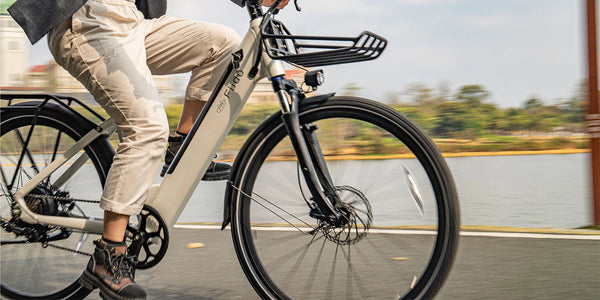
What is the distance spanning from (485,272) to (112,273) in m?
2.03

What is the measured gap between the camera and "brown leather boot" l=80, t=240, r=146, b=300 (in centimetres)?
286

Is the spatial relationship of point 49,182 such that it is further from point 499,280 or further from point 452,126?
point 452,126

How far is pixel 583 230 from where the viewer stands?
16.4 ft

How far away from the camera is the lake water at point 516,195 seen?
5617 millimetres

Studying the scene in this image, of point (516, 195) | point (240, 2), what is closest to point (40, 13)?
point (240, 2)

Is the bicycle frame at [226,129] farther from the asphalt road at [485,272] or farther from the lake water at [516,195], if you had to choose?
the lake water at [516,195]

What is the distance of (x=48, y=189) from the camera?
3254mm

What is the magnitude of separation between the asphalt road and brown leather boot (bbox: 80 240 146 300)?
1.92 ft

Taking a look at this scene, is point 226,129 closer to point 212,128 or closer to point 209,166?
point 212,128

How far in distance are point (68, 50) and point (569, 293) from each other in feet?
8.50

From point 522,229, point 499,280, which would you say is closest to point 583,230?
point 522,229

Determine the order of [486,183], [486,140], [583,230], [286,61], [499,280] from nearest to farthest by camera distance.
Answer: [286,61], [499,280], [583,230], [486,183], [486,140]

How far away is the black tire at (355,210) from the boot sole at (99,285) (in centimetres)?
54

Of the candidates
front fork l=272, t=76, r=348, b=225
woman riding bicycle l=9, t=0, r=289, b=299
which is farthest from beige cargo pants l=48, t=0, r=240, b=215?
front fork l=272, t=76, r=348, b=225
